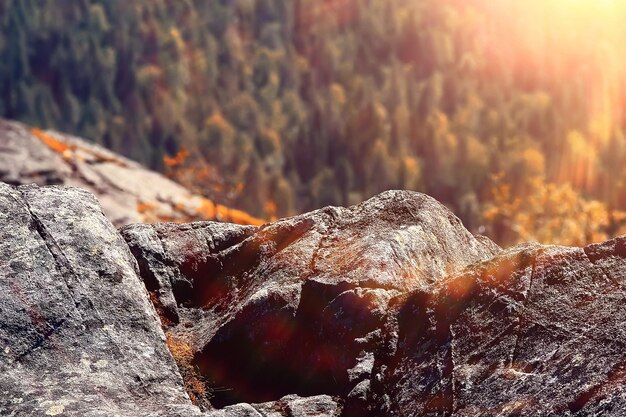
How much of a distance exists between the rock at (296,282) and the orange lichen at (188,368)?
0.13 m

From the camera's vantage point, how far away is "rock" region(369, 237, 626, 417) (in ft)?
34.5

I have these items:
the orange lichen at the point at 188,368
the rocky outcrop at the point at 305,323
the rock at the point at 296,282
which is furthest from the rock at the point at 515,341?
the orange lichen at the point at 188,368

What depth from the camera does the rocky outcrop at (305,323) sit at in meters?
11.2

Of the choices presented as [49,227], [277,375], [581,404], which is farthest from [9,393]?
[581,404]

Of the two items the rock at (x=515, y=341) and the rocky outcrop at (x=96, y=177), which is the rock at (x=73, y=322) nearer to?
the rock at (x=515, y=341)

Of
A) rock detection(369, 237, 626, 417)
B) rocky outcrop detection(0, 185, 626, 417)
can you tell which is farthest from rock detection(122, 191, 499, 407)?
rock detection(369, 237, 626, 417)

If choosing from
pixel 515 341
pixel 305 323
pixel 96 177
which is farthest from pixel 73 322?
pixel 96 177

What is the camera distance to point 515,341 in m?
11.5

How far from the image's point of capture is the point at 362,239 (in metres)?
14.6

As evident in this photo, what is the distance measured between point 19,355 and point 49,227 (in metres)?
2.49

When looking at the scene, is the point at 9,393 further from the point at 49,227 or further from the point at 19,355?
the point at 49,227

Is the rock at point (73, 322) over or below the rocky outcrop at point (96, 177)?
below

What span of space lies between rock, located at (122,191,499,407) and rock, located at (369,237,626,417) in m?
0.63

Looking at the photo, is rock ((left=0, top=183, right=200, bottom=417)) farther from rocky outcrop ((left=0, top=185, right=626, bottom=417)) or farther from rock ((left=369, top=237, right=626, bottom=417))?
rock ((left=369, top=237, right=626, bottom=417))
